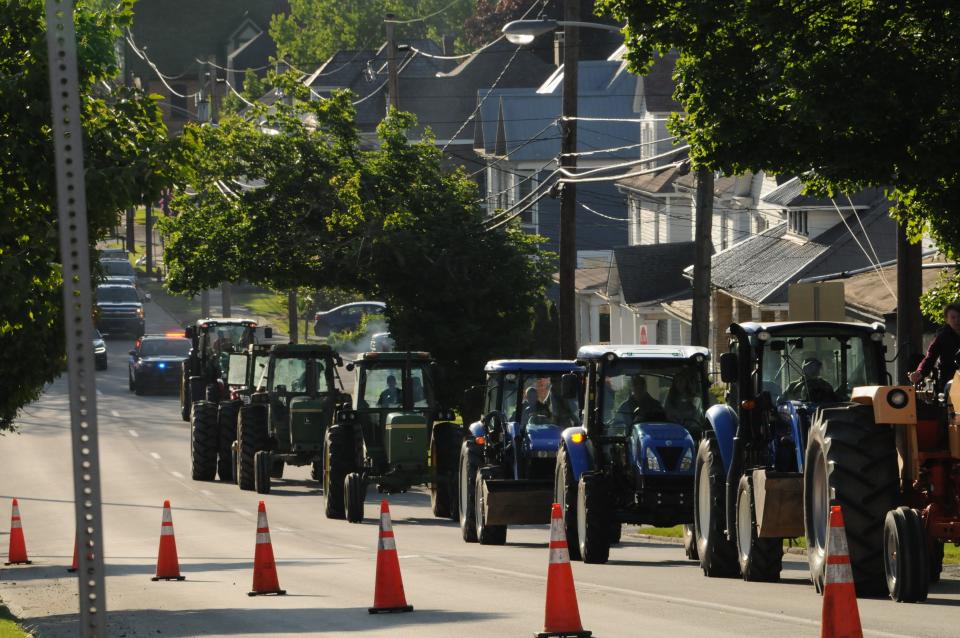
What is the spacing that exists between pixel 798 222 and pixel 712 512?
93.6 ft

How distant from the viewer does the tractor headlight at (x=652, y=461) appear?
685 inches

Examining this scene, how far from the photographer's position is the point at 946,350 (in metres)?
13.5

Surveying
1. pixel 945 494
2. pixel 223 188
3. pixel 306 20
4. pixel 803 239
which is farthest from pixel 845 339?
pixel 306 20

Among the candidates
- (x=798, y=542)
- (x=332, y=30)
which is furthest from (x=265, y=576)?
(x=332, y=30)

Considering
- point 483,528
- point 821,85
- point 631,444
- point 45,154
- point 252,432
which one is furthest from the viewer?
point 252,432

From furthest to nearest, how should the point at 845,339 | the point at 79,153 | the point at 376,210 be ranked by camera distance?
the point at 376,210, the point at 845,339, the point at 79,153

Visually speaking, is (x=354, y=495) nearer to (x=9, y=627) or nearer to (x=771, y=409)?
(x=771, y=409)

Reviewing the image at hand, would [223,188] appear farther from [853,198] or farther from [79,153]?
[79,153]

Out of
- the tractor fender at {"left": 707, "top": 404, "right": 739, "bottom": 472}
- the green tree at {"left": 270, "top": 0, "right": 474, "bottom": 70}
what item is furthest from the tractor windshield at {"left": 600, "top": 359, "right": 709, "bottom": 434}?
the green tree at {"left": 270, "top": 0, "right": 474, "bottom": 70}

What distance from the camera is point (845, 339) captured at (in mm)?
14875

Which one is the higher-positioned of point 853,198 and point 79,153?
point 853,198

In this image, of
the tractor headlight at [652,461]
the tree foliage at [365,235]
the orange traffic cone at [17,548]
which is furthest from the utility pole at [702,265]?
the tree foliage at [365,235]

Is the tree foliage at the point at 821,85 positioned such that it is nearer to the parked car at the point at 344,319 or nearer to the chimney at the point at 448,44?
the parked car at the point at 344,319

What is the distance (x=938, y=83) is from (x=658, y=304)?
32.5m
